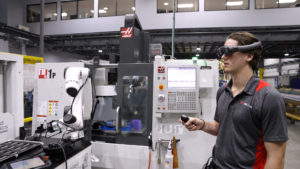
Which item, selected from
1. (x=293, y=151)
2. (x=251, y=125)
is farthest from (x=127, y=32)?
(x=293, y=151)

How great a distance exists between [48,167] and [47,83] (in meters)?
1.17

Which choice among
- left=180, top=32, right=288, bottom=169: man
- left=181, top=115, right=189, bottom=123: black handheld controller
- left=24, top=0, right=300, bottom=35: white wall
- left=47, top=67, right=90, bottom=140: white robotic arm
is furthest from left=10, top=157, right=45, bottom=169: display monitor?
left=24, top=0, right=300, bottom=35: white wall

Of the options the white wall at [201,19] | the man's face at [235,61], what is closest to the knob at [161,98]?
the man's face at [235,61]

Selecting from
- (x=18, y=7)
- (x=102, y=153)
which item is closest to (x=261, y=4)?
(x=102, y=153)

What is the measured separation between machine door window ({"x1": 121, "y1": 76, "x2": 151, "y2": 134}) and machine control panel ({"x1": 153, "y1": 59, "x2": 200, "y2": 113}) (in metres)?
0.21

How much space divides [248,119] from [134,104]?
58.6 inches

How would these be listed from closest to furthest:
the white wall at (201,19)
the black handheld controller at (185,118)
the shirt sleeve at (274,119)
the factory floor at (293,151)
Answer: the shirt sleeve at (274,119) < the black handheld controller at (185,118) < the factory floor at (293,151) < the white wall at (201,19)

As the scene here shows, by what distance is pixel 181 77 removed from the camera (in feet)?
6.09

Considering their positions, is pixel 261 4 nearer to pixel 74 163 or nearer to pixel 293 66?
pixel 293 66

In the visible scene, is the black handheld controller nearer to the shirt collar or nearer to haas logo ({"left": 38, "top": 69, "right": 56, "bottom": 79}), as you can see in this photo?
the shirt collar

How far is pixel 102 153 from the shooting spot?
6.79 feet

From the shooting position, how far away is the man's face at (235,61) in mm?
1047

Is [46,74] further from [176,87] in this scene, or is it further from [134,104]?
[176,87]

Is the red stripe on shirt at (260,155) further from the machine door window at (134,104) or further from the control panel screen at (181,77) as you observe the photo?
the machine door window at (134,104)
